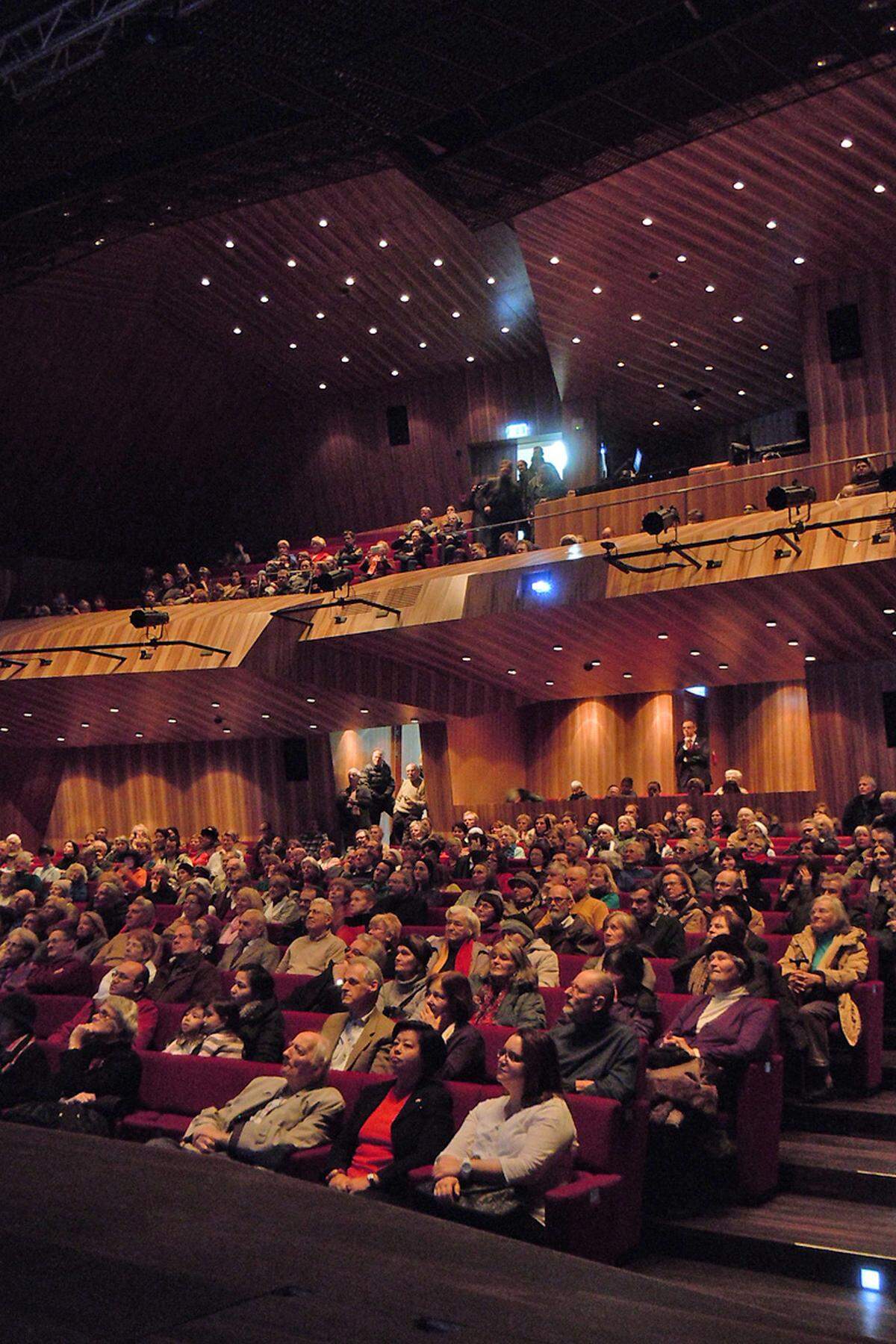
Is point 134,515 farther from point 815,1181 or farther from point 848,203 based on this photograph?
point 815,1181

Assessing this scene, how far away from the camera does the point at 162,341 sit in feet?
53.6

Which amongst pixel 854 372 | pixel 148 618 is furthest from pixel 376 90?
pixel 148 618

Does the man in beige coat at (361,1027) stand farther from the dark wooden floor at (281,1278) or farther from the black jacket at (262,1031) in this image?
the dark wooden floor at (281,1278)

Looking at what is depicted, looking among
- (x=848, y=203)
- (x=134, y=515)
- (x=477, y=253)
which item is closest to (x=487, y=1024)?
(x=848, y=203)

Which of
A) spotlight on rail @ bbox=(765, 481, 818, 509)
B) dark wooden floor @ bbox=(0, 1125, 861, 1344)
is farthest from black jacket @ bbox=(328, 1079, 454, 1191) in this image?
spotlight on rail @ bbox=(765, 481, 818, 509)

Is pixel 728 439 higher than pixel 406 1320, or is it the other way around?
pixel 728 439

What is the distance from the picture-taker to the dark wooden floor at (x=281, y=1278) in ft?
3.24

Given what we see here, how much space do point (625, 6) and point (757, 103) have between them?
1248 millimetres

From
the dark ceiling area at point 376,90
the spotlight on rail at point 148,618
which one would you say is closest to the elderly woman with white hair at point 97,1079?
the dark ceiling area at point 376,90

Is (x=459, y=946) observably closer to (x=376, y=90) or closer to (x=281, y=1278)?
(x=281, y=1278)

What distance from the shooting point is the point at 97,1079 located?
4.25 metres

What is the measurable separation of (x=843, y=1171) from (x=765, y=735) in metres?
10.9

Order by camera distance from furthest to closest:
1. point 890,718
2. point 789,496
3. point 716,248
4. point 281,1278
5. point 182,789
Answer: point 182,789, point 890,718, point 716,248, point 789,496, point 281,1278

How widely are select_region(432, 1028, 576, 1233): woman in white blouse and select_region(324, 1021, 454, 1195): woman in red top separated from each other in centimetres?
13
